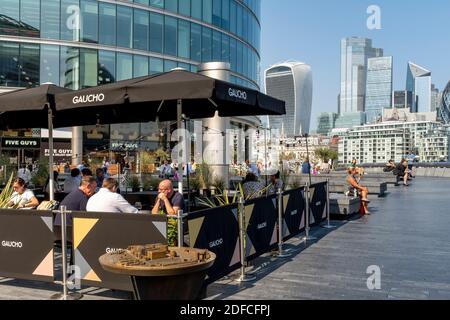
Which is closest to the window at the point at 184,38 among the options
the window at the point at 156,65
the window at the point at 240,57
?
the window at the point at 156,65

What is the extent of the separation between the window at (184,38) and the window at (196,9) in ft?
3.39

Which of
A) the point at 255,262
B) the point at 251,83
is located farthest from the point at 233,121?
the point at 255,262

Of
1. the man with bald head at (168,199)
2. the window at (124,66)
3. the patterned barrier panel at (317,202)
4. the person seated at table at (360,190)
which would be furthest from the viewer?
the window at (124,66)

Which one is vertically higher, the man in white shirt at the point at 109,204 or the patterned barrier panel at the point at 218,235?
the man in white shirt at the point at 109,204

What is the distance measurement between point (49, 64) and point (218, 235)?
32082mm

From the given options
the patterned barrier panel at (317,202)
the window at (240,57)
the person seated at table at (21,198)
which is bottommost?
the patterned barrier panel at (317,202)

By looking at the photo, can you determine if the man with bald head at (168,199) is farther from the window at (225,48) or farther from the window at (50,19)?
the window at (225,48)

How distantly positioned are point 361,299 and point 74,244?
11.3ft

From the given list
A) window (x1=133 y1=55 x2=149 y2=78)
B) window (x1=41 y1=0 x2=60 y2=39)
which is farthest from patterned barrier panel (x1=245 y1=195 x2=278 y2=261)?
window (x1=41 y1=0 x2=60 y2=39)

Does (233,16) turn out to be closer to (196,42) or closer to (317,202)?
(196,42)

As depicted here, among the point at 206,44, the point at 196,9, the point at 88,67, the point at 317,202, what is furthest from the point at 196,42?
the point at 317,202

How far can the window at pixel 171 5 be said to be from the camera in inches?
1481

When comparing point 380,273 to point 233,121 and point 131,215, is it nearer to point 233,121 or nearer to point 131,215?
point 131,215

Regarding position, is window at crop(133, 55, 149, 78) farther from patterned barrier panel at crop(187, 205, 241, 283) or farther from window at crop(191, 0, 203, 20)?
patterned barrier panel at crop(187, 205, 241, 283)
